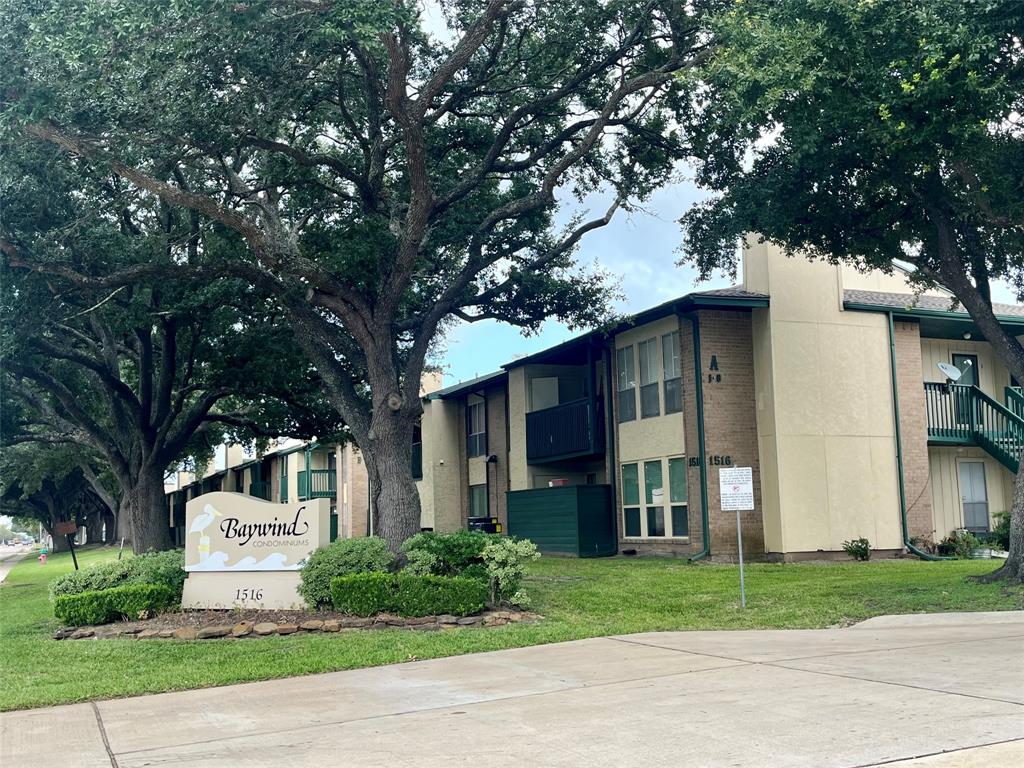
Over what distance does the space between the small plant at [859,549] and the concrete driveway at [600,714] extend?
423 inches

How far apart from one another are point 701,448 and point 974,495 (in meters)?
8.04

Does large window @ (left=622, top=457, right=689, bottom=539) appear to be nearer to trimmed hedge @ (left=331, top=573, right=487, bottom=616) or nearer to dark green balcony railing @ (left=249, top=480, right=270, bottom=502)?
trimmed hedge @ (left=331, top=573, right=487, bottom=616)

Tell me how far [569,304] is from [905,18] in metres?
8.82

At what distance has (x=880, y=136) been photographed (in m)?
13.5

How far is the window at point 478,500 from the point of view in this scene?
3350cm

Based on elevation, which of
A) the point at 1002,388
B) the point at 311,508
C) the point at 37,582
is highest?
the point at 1002,388

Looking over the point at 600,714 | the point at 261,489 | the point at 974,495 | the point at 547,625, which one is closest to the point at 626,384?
the point at 974,495

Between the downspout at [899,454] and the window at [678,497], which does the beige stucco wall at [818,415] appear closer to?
the downspout at [899,454]

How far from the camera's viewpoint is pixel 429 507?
116 ft

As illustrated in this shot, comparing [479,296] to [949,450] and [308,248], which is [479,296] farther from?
[949,450]

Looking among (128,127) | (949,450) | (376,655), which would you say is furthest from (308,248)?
(949,450)

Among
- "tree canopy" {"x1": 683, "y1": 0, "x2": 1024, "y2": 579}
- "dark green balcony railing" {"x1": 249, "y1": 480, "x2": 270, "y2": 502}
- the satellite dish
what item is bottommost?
"dark green balcony railing" {"x1": 249, "y1": 480, "x2": 270, "y2": 502}

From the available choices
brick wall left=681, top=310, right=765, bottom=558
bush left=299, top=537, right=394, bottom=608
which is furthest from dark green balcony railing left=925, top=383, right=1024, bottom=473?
bush left=299, top=537, right=394, bottom=608

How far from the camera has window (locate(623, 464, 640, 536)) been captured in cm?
2459
